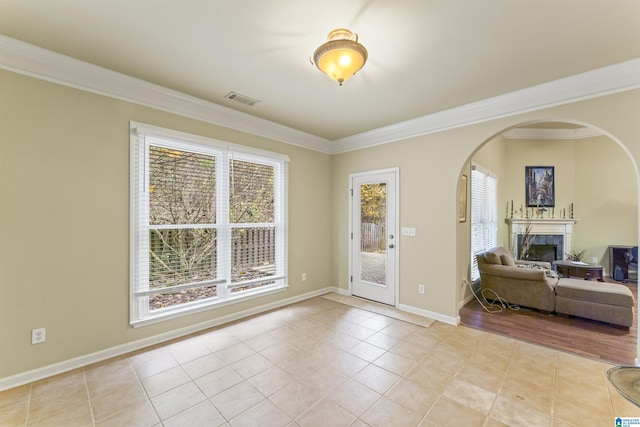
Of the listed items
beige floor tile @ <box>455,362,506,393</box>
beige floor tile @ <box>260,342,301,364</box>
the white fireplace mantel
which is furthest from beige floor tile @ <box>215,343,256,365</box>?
the white fireplace mantel

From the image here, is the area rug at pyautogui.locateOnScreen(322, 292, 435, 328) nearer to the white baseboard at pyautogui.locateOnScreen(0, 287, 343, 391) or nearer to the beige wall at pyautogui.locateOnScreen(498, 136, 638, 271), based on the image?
the white baseboard at pyautogui.locateOnScreen(0, 287, 343, 391)

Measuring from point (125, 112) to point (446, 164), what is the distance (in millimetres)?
3770

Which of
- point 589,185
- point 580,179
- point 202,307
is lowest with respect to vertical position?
point 202,307

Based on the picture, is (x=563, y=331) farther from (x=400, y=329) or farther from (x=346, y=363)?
(x=346, y=363)

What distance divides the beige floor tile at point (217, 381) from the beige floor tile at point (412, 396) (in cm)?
128

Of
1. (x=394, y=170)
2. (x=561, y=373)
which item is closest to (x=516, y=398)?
(x=561, y=373)

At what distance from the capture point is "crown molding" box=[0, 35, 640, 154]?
89.7 inches

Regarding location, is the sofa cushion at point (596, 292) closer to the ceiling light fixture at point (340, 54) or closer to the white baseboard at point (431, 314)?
the white baseboard at point (431, 314)

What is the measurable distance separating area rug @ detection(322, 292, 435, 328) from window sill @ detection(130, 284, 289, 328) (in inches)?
38.0

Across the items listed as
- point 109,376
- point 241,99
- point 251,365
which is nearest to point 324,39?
point 241,99

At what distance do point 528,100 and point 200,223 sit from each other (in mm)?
3947

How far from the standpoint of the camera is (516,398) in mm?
2084

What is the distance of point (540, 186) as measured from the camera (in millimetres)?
6336

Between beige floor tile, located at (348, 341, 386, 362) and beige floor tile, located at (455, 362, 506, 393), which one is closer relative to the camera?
beige floor tile, located at (455, 362, 506, 393)
